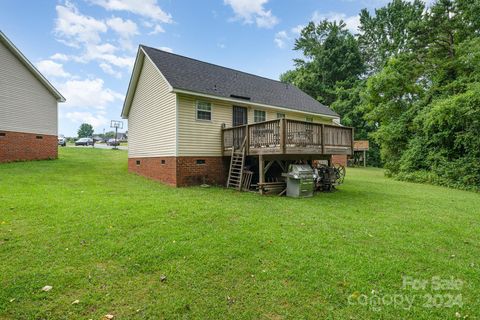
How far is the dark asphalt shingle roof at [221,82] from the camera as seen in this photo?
38.4 ft

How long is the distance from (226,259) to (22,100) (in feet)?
57.0

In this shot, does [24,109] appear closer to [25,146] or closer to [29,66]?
[25,146]

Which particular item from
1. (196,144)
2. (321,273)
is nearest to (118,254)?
(321,273)

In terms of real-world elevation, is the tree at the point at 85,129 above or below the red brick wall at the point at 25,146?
above

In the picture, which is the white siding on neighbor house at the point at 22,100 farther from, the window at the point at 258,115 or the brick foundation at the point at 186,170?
the window at the point at 258,115

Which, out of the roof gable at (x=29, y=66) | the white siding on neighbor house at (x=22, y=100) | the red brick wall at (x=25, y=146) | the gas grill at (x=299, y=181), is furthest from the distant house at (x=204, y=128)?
the red brick wall at (x=25, y=146)

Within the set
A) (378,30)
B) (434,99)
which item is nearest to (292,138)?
(434,99)

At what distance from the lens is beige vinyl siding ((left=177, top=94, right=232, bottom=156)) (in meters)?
11.1

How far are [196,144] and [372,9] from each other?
41345mm

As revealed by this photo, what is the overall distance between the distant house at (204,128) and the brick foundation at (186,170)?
4 cm

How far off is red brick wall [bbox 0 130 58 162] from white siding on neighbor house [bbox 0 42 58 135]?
320 millimetres

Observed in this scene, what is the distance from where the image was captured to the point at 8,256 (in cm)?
401

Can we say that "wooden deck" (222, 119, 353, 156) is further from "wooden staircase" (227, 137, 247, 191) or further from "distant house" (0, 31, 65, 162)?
"distant house" (0, 31, 65, 162)

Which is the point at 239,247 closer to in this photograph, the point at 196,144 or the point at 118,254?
the point at 118,254
